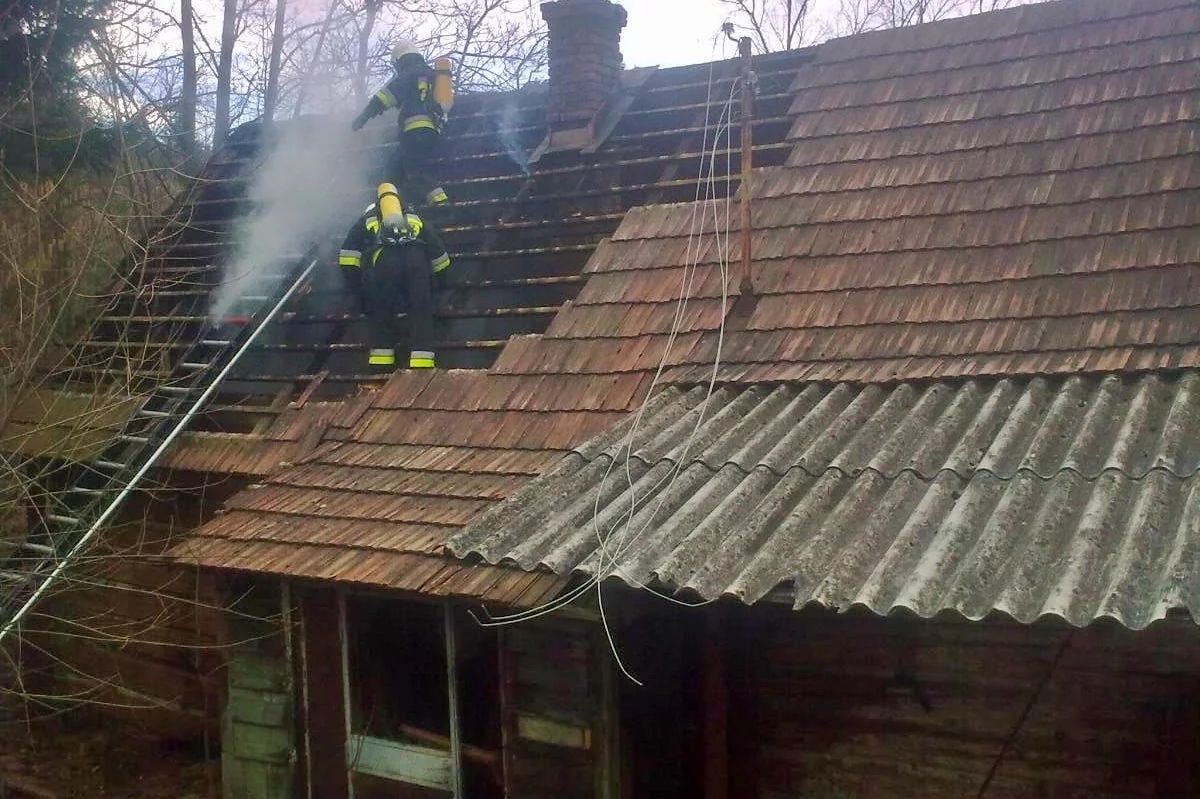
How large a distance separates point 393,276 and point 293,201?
10.4ft

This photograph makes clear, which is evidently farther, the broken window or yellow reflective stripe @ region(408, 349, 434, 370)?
yellow reflective stripe @ region(408, 349, 434, 370)

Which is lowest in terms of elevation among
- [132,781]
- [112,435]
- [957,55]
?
[132,781]

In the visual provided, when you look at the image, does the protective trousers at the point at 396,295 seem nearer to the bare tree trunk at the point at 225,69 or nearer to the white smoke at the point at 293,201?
the white smoke at the point at 293,201

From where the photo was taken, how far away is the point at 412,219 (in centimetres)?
777

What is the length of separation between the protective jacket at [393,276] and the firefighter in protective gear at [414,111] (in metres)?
1.40

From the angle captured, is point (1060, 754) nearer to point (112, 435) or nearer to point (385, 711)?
point (385, 711)

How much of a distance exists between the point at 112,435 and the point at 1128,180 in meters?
7.89

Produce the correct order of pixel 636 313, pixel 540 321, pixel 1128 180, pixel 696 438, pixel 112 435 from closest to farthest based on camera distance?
pixel 696 438 < pixel 1128 180 < pixel 636 313 < pixel 540 321 < pixel 112 435

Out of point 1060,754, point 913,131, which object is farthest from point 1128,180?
point 1060,754

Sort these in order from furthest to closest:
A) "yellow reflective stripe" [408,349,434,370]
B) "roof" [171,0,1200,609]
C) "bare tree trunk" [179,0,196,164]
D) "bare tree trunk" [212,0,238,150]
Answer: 1. "bare tree trunk" [212,0,238,150]
2. "bare tree trunk" [179,0,196,164]
3. "yellow reflective stripe" [408,349,434,370]
4. "roof" [171,0,1200,609]

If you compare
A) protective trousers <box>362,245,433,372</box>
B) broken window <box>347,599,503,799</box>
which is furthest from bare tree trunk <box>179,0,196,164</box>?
broken window <box>347,599,503,799</box>

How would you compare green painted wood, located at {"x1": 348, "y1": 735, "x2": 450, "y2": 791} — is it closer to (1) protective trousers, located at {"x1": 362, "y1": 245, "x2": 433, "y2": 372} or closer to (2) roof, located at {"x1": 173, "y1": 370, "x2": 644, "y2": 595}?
(2) roof, located at {"x1": 173, "y1": 370, "x2": 644, "y2": 595}

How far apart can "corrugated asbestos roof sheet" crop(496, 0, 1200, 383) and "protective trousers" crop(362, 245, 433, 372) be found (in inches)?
45.4

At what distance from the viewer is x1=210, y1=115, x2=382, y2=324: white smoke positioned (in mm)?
9242
